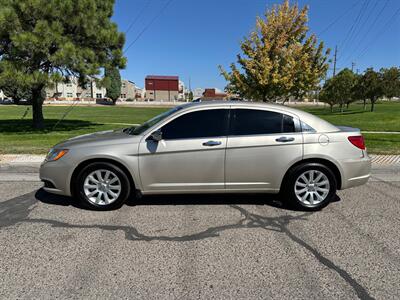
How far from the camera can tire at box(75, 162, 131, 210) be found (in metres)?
4.26

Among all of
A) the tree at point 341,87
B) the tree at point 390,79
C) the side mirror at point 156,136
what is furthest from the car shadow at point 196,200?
the tree at point 390,79

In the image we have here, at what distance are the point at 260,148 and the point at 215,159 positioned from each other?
0.64m

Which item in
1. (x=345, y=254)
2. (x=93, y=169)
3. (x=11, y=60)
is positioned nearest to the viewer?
(x=345, y=254)

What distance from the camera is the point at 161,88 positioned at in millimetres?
118250

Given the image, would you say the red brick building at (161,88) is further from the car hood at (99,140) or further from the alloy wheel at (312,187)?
the alloy wheel at (312,187)

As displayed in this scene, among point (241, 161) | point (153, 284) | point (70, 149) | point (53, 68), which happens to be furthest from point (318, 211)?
point (53, 68)

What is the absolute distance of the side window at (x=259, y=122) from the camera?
4.34 metres

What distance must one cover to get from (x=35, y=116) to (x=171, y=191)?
1275cm

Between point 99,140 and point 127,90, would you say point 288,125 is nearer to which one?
point 99,140

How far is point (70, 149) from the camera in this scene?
428 cm

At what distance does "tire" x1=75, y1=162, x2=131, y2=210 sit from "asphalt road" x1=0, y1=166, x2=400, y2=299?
156mm

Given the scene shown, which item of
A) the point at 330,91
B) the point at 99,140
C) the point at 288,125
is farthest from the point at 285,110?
the point at 330,91

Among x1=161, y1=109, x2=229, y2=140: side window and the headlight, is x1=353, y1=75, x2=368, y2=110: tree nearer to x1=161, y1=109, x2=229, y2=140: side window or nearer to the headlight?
x1=161, y1=109, x2=229, y2=140: side window

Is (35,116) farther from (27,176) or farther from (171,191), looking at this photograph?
(171,191)
